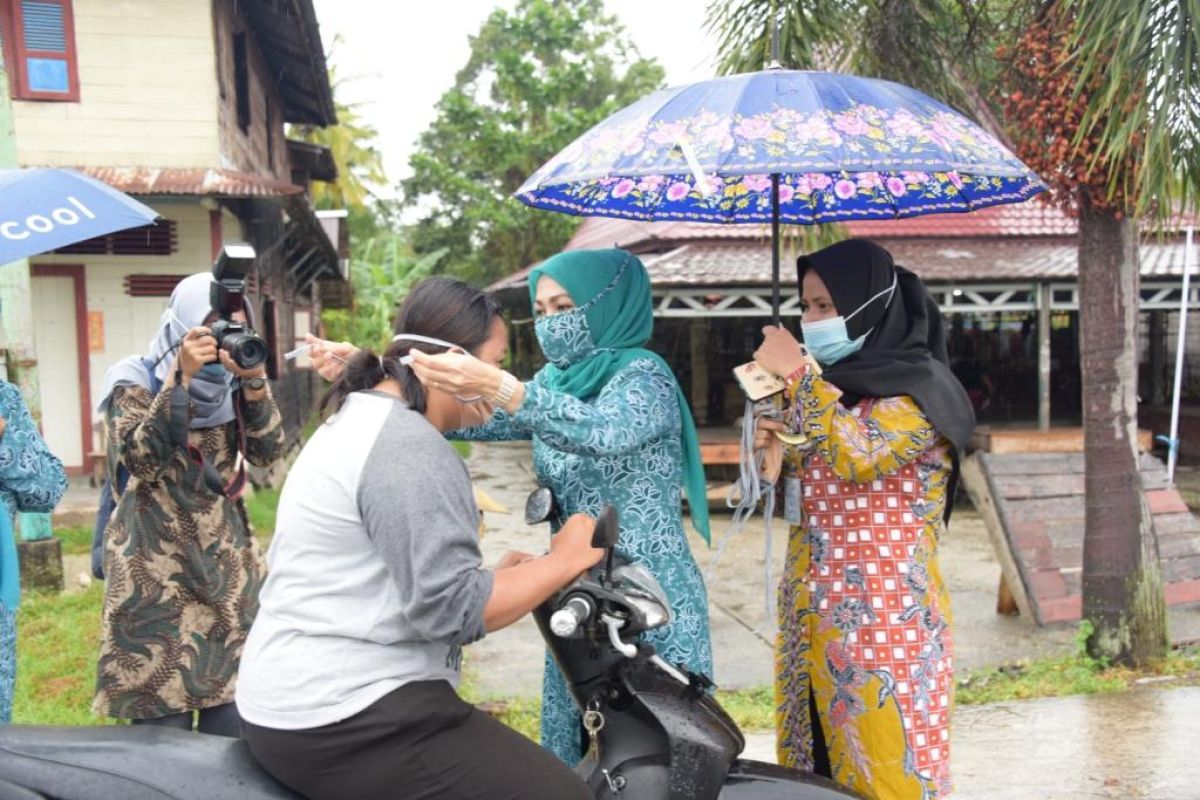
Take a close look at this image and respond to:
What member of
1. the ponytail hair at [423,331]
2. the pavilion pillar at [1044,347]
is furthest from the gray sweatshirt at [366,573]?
the pavilion pillar at [1044,347]

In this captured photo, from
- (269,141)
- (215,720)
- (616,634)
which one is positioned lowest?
(215,720)

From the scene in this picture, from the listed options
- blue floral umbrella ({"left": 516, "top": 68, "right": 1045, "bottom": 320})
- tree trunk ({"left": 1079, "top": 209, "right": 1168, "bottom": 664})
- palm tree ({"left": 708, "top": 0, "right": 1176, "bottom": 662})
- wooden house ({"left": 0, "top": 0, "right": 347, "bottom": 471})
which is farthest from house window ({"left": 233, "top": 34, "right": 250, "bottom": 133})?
blue floral umbrella ({"left": 516, "top": 68, "right": 1045, "bottom": 320})

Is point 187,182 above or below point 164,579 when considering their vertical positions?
above

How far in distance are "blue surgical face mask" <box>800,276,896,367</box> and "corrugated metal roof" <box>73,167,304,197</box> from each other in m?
7.37

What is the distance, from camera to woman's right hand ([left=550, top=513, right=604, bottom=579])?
6.42ft

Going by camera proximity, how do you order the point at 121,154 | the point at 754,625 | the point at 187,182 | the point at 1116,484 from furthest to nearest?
the point at 121,154 < the point at 187,182 < the point at 754,625 < the point at 1116,484

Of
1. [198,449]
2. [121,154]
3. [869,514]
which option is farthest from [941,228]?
[198,449]

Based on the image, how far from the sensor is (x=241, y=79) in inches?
487

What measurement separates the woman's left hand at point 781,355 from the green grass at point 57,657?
2.93 m

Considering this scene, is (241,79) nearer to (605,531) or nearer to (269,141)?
(269,141)

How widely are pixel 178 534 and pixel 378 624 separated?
144 centimetres

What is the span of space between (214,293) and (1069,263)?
1127 cm

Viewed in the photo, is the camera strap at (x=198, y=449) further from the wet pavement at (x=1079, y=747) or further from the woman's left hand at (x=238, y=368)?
the wet pavement at (x=1079, y=747)

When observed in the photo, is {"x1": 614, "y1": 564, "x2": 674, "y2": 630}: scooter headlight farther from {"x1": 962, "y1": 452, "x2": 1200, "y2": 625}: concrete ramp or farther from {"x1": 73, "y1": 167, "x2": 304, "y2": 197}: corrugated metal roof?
{"x1": 73, "y1": 167, "x2": 304, "y2": 197}: corrugated metal roof
